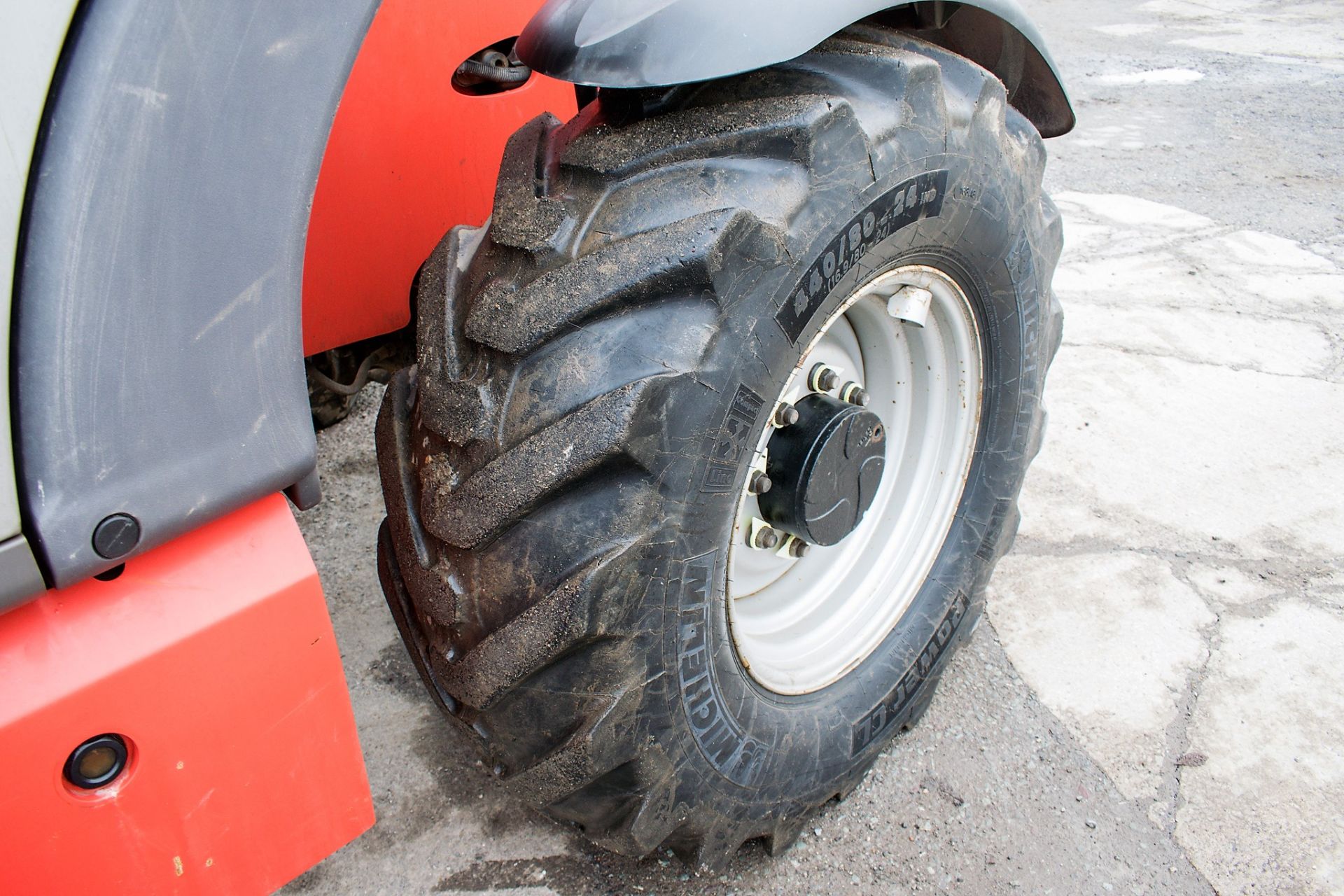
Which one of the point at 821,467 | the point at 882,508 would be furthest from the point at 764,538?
the point at 882,508

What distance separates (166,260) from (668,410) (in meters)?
0.49

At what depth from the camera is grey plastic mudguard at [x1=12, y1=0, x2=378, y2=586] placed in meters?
0.65

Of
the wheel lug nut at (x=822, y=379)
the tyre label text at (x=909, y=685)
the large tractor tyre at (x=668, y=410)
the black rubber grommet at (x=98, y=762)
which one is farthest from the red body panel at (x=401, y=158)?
the tyre label text at (x=909, y=685)

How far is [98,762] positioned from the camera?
2.53ft

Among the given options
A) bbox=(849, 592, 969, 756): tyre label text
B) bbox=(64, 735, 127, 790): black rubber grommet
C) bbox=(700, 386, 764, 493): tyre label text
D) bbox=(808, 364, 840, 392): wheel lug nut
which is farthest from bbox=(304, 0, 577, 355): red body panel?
bbox=(849, 592, 969, 756): tyre label text

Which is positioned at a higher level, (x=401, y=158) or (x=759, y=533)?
(x=401, y=158)

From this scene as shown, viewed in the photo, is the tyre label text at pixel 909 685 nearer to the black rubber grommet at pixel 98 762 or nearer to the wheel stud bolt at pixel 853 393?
the wheel stud bolt at pixel 853 393

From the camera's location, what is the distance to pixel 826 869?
60.1 inches

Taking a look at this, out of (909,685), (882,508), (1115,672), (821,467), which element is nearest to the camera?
(821,467)

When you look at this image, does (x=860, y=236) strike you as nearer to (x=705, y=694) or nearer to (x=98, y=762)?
(x=705, y=694)

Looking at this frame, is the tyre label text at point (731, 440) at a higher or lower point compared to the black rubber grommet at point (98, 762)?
lower

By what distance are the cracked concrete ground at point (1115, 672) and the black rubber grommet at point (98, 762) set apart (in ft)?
2.67

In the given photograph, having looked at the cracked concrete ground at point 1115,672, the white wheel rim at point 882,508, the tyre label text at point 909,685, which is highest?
the white wheel rim at point 882,508

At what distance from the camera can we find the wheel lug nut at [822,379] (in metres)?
1.52
